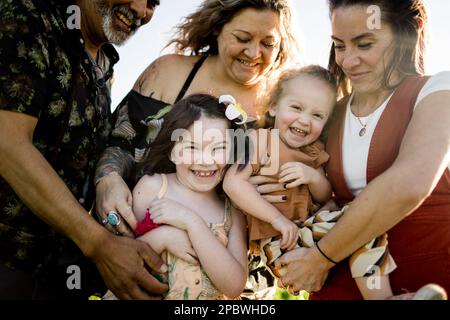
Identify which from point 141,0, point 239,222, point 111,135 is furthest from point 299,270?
point 141,0

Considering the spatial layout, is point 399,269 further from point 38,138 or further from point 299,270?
point 38,138

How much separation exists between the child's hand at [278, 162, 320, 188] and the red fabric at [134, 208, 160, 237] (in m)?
0.65

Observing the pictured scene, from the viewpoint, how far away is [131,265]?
8.36 feet

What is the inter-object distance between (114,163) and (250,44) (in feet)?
3.40

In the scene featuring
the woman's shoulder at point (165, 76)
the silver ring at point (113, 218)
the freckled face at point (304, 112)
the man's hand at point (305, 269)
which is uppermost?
the woman's shoulder at point (165, 76)

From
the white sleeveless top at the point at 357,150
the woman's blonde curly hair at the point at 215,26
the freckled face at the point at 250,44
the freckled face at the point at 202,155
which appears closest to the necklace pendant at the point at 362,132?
the white sleeveless top at the point at 357,150

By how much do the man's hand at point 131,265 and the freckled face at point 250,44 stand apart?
122cm

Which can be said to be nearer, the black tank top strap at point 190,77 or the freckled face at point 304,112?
the freckled face at point 304,112

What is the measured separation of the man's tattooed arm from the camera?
2.87 metres

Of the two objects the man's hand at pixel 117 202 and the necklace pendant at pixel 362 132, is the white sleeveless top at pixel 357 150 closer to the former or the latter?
the necklace pendant at pixel 362 132

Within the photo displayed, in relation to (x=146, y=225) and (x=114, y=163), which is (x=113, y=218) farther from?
(x=114, y=163)

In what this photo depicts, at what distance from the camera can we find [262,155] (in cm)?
278

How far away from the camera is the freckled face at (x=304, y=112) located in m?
2.77
